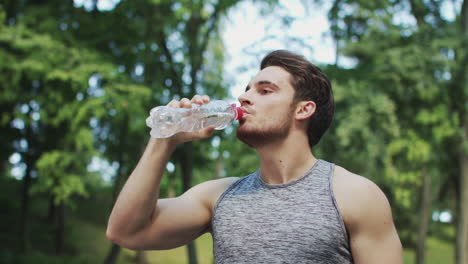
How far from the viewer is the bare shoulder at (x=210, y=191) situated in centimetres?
256

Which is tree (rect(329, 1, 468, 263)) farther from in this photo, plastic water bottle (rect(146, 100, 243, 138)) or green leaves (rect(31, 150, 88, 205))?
plastic water bottle (rect(146, 100, 243, 138))

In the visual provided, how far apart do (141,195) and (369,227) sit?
1.03 metres

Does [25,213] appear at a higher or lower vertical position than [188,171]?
lower

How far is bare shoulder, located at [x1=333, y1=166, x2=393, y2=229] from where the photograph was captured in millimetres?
2150

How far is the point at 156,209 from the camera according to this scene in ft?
7.91

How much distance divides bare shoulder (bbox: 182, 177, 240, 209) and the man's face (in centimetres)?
28

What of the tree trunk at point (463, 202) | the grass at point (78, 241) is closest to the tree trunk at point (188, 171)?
the grass at point (78, 241)

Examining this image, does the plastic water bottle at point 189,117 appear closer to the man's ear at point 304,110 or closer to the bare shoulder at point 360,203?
the man's ear at point 304,110

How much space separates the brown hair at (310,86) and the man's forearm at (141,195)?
0.78 meters

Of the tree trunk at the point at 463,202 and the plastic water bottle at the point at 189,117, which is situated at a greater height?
the plastic water bottle at the point at 189,117

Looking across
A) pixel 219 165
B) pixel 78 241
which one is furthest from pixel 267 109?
pixel 78 241

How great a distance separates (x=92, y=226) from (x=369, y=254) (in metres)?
21.6

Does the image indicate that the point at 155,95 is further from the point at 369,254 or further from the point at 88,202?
the point at 88,202

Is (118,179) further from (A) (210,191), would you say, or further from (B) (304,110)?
(B) (304,110)
